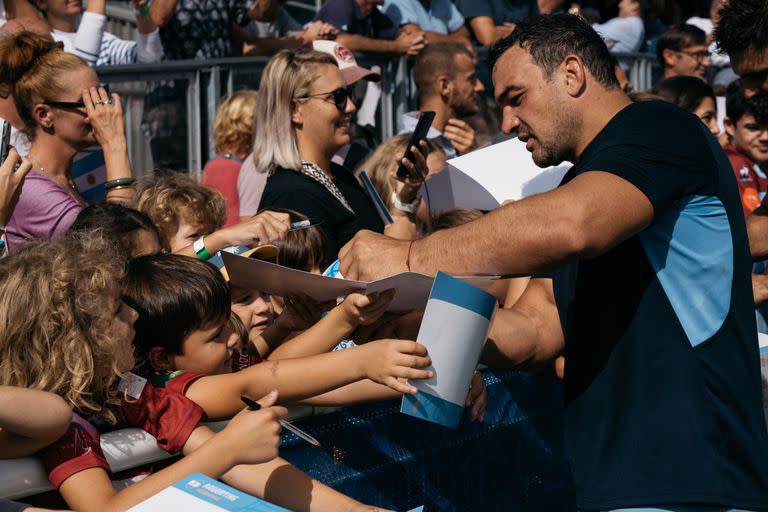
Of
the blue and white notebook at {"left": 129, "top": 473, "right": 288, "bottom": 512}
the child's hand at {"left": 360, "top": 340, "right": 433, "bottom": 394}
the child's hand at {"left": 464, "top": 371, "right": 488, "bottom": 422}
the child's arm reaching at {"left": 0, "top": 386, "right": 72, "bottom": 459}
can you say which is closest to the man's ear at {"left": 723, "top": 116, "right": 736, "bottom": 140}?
the child's hand at {"left": 464, "top": 371, "right": 488, "bottom": 422}

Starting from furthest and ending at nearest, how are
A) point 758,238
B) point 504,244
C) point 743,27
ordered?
point 758,238 → point 743,27 → point 504,244

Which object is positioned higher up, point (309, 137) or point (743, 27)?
point (743, 27)

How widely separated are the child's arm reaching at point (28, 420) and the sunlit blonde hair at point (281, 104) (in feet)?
9.27

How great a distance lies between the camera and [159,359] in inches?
126

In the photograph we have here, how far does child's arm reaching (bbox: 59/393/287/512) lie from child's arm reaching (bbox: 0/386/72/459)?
0.39 feet

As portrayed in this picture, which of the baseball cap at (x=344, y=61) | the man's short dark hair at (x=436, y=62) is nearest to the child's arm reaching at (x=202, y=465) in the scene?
the baseball cap at (x=344, y=61)

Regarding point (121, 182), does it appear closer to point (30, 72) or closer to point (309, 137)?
point (30, 72)

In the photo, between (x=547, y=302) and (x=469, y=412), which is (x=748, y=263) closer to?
(x=547, y=302)

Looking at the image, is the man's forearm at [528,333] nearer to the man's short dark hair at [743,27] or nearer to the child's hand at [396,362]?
the child's hand at [396,362]

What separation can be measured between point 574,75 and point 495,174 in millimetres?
1976

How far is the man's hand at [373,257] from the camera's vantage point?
111 inches

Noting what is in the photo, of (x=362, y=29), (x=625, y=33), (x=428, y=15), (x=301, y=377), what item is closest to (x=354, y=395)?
(x=301, y=377)

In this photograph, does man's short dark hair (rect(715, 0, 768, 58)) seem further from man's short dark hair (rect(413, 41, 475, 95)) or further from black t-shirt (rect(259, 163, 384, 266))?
man's short dark hair (rect(413, 41, 475, 95))

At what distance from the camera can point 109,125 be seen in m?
4.74
